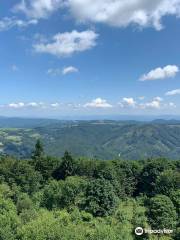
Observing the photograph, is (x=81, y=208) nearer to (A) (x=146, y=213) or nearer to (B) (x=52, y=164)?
(A) (x=146, y=213)

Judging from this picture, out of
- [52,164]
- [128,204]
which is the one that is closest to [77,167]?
[52,164]

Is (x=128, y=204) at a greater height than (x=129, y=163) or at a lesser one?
lesser

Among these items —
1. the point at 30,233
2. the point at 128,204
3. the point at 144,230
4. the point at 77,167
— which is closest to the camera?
the point at 30,233

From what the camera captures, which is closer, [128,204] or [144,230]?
[144,230]

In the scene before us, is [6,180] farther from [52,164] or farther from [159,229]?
[159,229]

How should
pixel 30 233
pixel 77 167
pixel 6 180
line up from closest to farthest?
pixel 30 233 → pixel 6 180 → pixel 77 167

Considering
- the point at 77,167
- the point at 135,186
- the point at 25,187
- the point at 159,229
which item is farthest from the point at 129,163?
the point at 159,229
